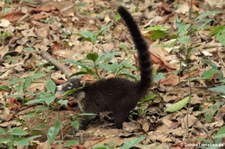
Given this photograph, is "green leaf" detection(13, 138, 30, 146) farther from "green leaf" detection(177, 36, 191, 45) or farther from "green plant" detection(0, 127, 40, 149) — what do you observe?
"green leaf" detection(177, 36, 191, 45)

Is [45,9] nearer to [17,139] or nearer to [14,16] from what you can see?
[14,16]

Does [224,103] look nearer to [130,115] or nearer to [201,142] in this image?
[201,142]

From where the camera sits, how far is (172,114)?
4.82 meters

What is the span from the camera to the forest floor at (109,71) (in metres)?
4.39

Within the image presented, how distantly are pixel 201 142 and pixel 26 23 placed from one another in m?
4.82

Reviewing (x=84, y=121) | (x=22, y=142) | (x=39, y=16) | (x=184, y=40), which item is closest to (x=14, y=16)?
(x=39, y=16)

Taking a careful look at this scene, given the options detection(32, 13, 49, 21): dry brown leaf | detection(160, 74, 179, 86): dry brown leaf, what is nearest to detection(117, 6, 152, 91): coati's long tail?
detection(160, 74, 179, 86): dry brown leaf

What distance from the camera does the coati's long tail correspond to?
4.46 meters

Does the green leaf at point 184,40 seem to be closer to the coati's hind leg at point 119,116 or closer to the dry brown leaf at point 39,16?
the coati's hind leg at point 119,116

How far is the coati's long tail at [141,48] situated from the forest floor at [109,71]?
0.32m

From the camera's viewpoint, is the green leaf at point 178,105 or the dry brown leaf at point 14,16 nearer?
the green leaf at point 178,105

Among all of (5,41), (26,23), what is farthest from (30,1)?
(5,41)

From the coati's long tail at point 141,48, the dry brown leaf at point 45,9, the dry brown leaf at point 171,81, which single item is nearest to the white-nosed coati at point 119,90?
the coati's long tail at point 141,48

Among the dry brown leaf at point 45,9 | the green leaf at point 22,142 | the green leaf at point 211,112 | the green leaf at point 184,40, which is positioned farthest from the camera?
the dry brown leaf at point 45,9
